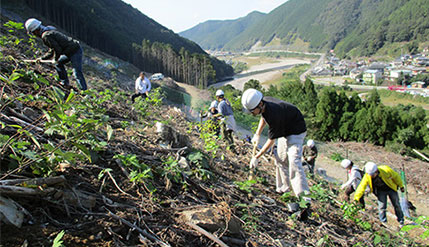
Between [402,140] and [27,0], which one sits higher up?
[27,0]

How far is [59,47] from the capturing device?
4.84 m

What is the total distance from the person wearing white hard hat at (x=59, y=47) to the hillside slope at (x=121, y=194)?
82 centimetres

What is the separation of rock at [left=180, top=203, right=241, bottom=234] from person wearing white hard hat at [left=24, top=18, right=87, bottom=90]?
12.9ft

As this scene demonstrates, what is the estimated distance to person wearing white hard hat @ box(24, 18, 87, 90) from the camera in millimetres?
4629

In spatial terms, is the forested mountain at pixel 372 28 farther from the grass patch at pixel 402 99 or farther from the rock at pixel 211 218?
the rock at pixel 211 218

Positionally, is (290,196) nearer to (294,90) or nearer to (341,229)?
(341,229)

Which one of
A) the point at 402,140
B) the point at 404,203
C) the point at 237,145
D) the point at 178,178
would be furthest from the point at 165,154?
the point at 402,140

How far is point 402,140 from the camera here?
57.6ft

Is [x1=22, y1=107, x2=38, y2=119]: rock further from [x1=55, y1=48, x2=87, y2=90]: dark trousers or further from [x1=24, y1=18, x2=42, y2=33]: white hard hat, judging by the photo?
[x1=24, y1=18, x2=42, y2=33]: white hard hat

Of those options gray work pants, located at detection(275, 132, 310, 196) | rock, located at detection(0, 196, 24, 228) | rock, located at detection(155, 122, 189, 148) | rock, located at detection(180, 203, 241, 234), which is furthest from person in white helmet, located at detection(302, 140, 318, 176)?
rock, located at detection(0, 196, 24, 228)

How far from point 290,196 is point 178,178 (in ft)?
6.49

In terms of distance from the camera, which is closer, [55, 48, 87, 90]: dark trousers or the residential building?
[55, 48, 87, 90]: dark trousers

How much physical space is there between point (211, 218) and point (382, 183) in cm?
451

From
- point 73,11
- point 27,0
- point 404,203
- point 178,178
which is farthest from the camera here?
point 73,11
